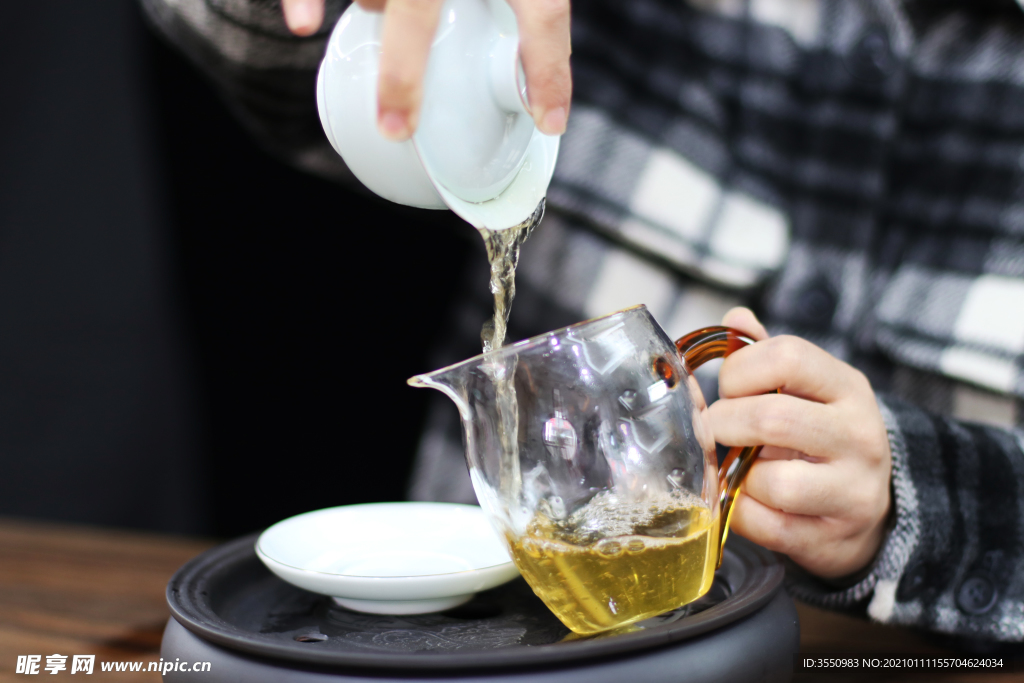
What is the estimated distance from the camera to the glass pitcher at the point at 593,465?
42 centimetres

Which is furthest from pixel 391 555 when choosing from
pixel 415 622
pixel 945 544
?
pixel 945 544

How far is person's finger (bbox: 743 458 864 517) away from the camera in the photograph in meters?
0.49

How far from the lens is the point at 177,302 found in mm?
1433

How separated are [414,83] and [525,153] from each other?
0.12 metres

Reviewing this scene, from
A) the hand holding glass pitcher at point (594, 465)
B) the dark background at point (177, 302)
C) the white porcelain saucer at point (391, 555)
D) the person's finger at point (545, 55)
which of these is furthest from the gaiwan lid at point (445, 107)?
the dark background at point (177, 302)

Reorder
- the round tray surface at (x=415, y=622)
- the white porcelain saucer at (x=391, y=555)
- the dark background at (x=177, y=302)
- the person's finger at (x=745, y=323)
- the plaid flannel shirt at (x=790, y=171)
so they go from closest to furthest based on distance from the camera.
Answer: the round tray surface at (x=415, y=622), the white porcelain saucer at (x=391, y=555), the person's finger at (x=745, y=323), the plaid flannel shirt at (x=790, y=171), the dark background at (x=177, y=302)

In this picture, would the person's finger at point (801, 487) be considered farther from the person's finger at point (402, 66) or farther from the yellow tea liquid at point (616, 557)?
the person's finger at point (402, 66)

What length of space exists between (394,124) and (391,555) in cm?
30

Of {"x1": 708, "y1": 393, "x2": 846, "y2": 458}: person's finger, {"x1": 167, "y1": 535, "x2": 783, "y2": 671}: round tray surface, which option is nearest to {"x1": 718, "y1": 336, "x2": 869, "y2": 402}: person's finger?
{"x1": 708, "y1": 393, "x2": 846, "y2": 458}: person's finger

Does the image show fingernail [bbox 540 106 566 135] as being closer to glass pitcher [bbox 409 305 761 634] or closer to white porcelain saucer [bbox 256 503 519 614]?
glass pitcher [bbox 409 305 761 634]

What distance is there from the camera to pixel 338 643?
1.35 feet

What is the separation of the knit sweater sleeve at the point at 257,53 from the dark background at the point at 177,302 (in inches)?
14.7

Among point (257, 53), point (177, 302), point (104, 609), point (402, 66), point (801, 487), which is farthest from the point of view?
point (177, 302)

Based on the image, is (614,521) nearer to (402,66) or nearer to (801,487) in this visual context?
(801,487)
